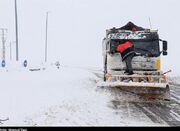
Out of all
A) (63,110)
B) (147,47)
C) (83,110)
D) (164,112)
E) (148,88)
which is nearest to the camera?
(63,110)

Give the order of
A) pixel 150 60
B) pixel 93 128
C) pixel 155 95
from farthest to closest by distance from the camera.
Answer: pixel 150 60 < pixel 155 95 < pixel 93 128

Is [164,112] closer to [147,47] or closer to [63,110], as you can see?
[63,110]

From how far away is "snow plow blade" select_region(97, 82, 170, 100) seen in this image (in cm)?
1681

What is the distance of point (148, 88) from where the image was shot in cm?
1766

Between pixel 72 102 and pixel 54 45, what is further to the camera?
pixel 54 45

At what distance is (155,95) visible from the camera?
17.4 metres

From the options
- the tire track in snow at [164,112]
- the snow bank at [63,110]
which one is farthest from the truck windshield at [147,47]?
the tire track in snow at [164,112]

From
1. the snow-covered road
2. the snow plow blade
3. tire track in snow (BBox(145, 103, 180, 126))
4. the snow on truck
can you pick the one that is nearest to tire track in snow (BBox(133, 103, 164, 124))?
the snow-covered road

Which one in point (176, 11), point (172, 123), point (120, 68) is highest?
point (176, 11)

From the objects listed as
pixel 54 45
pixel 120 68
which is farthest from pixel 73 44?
pixel 120 68

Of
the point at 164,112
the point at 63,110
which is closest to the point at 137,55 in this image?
the point at 164,112

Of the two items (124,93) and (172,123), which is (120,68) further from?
(172,123)

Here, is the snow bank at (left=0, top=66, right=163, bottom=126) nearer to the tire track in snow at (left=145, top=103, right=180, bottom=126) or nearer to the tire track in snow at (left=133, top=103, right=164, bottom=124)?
the tire track in snow at (left=133, top=103, right=164, bottom=124)

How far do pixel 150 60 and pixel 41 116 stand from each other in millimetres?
9336
